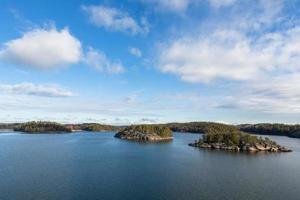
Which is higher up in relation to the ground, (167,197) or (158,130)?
(158,130)

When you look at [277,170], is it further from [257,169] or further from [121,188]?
[121,188]

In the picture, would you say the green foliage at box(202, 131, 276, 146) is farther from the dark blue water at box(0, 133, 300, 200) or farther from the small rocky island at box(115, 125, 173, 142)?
the small rocky island at box(115, 125, 173, 142)

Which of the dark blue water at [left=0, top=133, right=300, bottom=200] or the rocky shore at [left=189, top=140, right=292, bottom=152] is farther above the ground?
the rocky shore at [left=189, top=140, right=292, bottom=152]

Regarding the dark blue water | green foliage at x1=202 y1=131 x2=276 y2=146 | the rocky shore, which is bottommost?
the dark blue water

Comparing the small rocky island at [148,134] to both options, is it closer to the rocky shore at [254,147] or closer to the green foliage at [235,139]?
the green foliage at [235,139]

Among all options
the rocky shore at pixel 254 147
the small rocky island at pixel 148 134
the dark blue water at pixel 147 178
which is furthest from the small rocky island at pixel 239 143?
the small rocky island at pixel 148 134

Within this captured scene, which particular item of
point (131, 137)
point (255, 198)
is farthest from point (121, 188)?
point (131, 137)

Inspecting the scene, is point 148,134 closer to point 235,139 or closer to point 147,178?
point 235,139

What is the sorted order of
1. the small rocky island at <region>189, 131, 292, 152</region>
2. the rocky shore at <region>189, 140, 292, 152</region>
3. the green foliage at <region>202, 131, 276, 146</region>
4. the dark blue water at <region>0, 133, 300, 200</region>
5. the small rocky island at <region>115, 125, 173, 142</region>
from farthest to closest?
the small rocky island at <region>115, 125, 173, 142</region>
the green foliage at <region>202, 131, 276, 146</region>
the small rocky island at <region>189, 131, 292, 152</region>
the rocky shore at <region>189, 140, 292, 152</region>
the dark blue water at <region>0, 133, 300, 200</region>

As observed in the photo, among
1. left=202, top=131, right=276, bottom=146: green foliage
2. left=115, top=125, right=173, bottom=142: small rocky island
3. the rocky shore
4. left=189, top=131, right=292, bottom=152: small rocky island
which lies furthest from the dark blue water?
left=115, top=125, right=173, bottom=142: small rocky island
